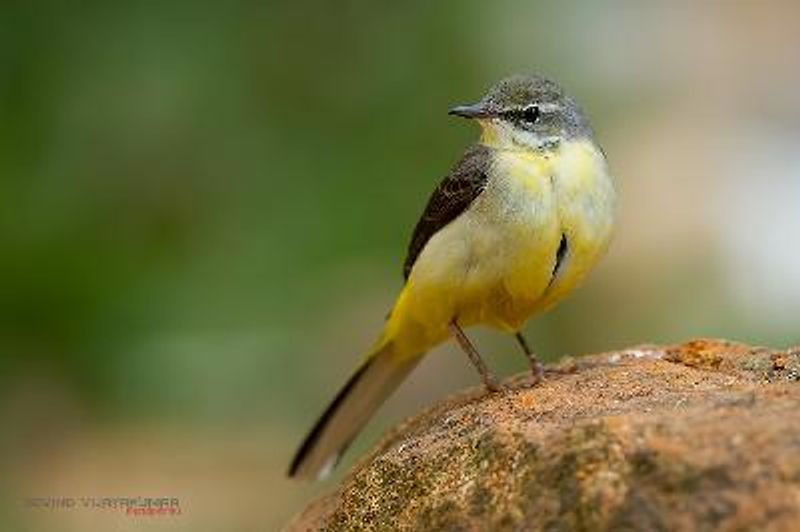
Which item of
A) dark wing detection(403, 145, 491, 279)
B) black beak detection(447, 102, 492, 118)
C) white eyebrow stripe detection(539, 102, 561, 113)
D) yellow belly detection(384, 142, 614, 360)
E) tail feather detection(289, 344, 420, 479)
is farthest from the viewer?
tail feather detection(289, 344, 420, 479)

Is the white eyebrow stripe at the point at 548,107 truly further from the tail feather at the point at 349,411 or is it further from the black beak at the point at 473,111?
the tail feather at the point at 349,411

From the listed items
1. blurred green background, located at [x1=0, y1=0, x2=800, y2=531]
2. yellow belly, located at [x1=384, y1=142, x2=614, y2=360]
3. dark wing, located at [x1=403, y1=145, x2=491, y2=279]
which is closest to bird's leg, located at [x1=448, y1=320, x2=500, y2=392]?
yellow belly, located at [x1=384, y1=142, x2=614, y2=360]

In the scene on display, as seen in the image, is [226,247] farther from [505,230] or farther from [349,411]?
[505,230]

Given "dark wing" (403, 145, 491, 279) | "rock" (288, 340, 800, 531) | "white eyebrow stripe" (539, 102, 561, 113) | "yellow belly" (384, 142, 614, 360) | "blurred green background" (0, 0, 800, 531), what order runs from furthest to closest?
"blurred green background" (0, 0, 800, 531)
"white eyebrow stripe" (539, 102, 561, 113)
"dark wing" (403, 145, 491, 279)
"yellow belly" (384, 142, 614, 360)
"rock" (288, 340, 800, 531)

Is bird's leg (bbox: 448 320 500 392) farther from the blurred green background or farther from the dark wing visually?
the blurred green background

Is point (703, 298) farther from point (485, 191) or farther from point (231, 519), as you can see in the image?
point (485, 191)

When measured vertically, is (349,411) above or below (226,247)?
below

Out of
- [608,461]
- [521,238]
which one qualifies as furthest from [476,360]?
[608,461]

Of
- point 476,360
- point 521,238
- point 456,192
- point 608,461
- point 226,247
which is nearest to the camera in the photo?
point 608,461
